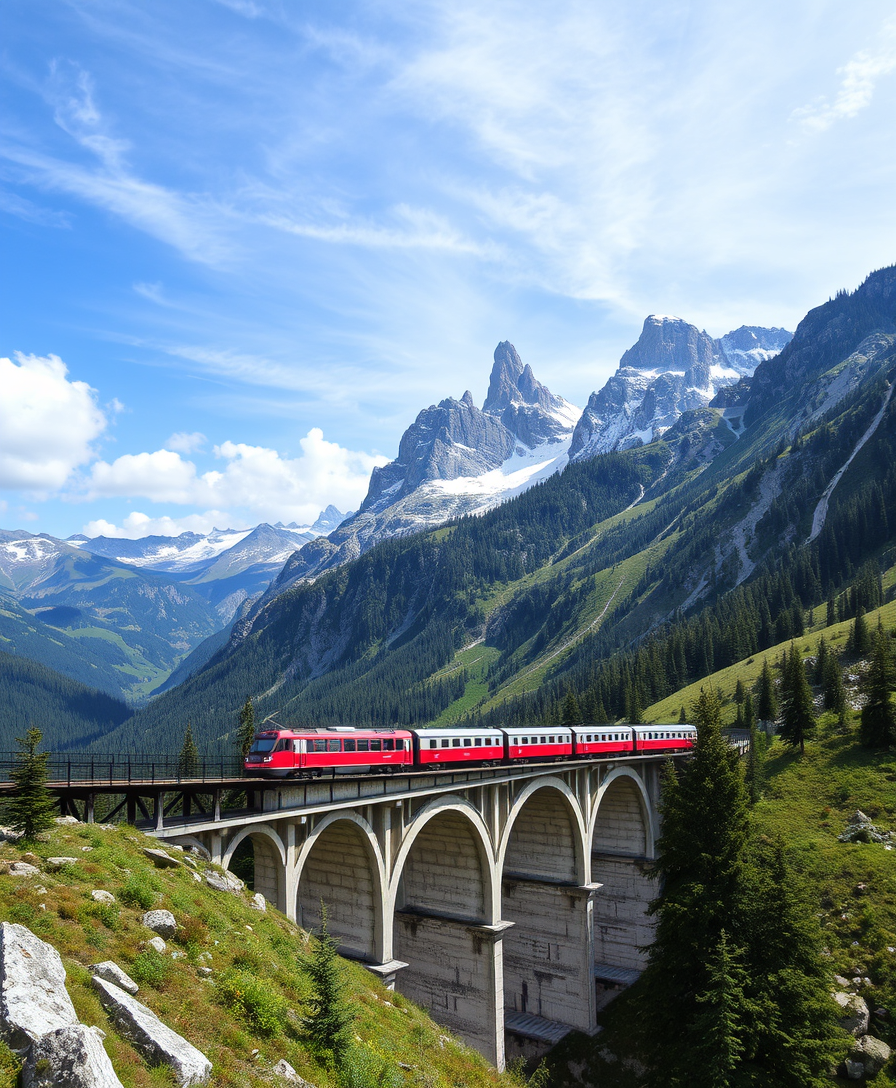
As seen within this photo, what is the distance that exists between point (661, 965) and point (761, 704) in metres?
51.5

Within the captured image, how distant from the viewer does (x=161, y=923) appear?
16.9m

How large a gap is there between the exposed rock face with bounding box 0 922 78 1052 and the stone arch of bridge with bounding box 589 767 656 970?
1725 inches

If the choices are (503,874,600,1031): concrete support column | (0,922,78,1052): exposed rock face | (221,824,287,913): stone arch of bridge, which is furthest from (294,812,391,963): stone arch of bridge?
(503,874,600,1031): concrete support column

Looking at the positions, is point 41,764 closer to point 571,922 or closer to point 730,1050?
point 730,1050

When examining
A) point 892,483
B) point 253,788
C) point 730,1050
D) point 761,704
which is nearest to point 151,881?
point 253,788

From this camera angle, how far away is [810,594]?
140750mm

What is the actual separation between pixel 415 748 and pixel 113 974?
23422 millimetres

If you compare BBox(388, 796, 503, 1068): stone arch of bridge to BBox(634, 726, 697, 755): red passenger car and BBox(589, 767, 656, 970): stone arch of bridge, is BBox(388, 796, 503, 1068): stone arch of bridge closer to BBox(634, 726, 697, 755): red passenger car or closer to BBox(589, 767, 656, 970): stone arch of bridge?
BBox(589, 767, 656, 970): stone arch of bridge

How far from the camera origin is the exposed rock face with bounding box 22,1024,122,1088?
10.1m

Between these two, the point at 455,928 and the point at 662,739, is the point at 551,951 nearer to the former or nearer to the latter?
the point at 455,928

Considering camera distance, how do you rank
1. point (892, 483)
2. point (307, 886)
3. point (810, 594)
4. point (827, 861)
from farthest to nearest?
point (892, 483), point (810, 594), point (827, 861), point (307, 886)

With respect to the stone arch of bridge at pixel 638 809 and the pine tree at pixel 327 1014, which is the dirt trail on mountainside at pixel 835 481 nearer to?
the stone arch of bridge at pixel 638 809

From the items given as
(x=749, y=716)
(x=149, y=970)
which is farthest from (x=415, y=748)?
(x=749, y=716)

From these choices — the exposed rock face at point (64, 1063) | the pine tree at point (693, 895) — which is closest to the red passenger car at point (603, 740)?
the pine tree at point (693, 895)
